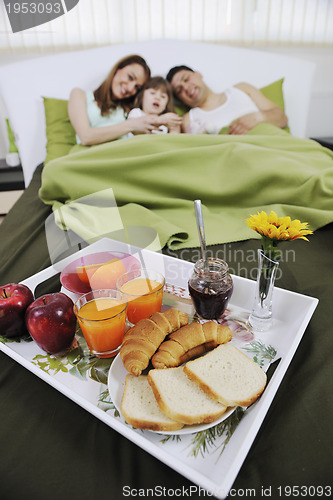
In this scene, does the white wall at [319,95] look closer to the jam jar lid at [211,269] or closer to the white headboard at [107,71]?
the white headboard at [107,71]

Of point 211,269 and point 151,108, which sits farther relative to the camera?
point 151,108

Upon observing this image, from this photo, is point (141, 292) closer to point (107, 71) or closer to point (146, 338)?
point (146, 338)

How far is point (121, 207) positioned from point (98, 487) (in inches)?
42.0

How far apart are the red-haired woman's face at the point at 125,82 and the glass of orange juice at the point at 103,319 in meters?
1.60

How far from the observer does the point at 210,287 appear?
2.67 feet

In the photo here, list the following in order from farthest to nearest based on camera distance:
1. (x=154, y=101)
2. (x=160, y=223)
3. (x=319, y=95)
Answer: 1. (x=319, y=95)
2. (x=154, y=101)
3. (x=160, y=223)

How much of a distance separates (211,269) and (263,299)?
144 millimetres

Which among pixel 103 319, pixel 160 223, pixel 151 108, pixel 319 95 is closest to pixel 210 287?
pixel 103 319

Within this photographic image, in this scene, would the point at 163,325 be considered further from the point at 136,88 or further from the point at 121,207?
the point at 136,88

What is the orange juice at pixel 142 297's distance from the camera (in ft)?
2.65

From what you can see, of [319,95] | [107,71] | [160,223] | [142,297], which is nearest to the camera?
[142,297]

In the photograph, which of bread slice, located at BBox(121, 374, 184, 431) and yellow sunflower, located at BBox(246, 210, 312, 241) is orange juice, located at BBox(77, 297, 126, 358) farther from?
yellow sunflower, located at BBox(246, 210, 312, 241)

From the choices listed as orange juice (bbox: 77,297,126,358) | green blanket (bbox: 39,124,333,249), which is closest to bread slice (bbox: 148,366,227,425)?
orange juice (bbox: 77,297,126,358)

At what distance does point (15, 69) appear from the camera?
2.16 metres
